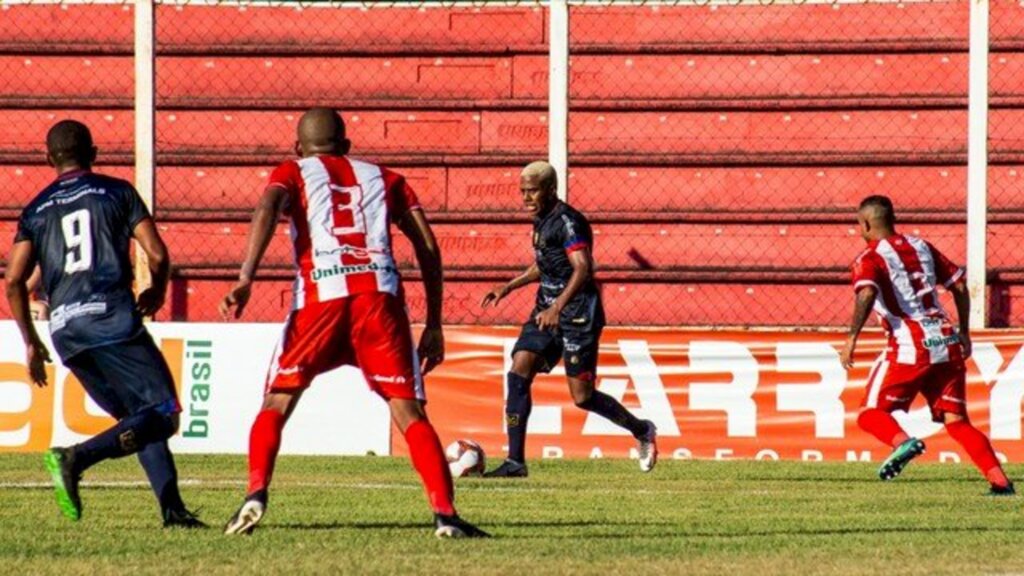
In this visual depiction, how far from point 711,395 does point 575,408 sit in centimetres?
109


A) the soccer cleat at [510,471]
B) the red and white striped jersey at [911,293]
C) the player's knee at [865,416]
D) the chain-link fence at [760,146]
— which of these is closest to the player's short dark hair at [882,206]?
the red and white striped jersey at [911,293]

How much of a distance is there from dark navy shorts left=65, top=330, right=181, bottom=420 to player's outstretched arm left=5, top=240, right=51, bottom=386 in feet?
0.85

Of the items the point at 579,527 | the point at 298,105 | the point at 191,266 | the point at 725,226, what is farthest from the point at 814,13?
the point at 579,527

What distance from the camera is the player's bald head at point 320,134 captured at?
29.3 ft

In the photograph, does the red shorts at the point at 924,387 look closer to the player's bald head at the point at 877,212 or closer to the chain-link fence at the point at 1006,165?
the player's bald head at the point at 877,212

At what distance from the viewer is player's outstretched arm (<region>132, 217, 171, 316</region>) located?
9.27m

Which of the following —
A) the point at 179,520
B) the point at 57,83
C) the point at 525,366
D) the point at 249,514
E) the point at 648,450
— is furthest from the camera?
the point at 57,83

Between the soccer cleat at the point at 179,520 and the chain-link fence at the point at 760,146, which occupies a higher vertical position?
the chain-link fence at the point at 760,146

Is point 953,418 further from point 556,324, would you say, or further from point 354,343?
point 354,343

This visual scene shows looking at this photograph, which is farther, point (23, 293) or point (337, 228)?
point (23, 293)

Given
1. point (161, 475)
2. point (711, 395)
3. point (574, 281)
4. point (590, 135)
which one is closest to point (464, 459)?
point (574, 281)

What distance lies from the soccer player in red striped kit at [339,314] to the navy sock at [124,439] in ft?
2.50

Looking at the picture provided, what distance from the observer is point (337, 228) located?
345 inches

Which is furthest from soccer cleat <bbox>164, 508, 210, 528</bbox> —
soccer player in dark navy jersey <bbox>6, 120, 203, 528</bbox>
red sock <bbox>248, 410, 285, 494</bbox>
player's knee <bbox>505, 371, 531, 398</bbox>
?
player's knee <bbox>505, 371, 531, 398</bbox>
